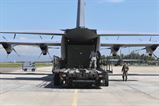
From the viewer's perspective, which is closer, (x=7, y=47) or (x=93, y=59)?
(x=93, y=59)

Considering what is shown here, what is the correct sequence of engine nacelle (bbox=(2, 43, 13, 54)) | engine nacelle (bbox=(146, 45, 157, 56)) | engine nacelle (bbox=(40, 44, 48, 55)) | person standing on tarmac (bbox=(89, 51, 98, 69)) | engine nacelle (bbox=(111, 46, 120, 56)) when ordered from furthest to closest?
engine nacelle (bbox=(111, 46, 120, 56)) → engine nacelle (bbox=(146, 45, 157, 56)) → engine nacelle (bbox=(40, 44, 48, 55)) → engine nacelle (bbox=(2, 43, 13, 54)) → person standing on tarmac (bbox=(89, 51, 98, 69))

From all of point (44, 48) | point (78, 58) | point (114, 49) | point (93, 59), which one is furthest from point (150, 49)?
point (93, 59)

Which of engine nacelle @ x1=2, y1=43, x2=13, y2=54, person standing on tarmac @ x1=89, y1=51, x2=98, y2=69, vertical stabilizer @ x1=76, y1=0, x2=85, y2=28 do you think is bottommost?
person standing on tarmac @ x1=89, y1=51, x2=98, y2=69

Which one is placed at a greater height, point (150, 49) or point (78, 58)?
point (150, 49)

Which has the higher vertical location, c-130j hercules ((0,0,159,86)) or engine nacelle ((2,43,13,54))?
engine nacelle ((2,43,13,54))

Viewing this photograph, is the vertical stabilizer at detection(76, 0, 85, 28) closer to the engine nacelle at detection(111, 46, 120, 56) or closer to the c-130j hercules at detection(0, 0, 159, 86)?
the c-130j hercules at detection(0, 0, 159, 86)

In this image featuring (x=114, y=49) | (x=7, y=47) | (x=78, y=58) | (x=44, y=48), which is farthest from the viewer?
(x=114, y=49)

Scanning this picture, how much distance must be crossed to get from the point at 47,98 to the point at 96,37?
30.7ft

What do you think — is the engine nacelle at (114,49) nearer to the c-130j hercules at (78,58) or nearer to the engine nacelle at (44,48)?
the engine nacelle at (44,48)

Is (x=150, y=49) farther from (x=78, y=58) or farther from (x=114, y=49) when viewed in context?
(x=78, y=58)

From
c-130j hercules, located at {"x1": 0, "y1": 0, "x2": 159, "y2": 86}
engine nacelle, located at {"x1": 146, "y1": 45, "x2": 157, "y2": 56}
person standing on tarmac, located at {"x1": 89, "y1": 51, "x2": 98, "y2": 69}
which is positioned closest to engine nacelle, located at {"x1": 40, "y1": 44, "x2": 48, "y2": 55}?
c-130j hercules, located at {"x1": 0, "y1": 0, "x2": 159, "y2": 86}

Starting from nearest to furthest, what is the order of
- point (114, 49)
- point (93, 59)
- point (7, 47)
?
1. point (93, 59)
2. point (7, 47)
3. point (114, 49)

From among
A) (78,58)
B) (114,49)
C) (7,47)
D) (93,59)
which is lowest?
(93,59)

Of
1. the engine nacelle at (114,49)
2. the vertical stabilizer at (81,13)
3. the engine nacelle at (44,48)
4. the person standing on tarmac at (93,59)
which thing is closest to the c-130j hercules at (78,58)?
the vertical stabilizer at (81,13)
